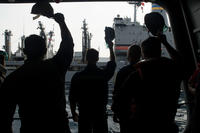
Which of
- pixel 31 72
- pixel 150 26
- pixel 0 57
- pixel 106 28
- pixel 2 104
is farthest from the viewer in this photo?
pixel 0 57

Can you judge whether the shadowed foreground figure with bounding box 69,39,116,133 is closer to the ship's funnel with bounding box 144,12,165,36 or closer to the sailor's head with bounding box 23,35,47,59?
the ship's funnel with bounding box 144,12,165,36

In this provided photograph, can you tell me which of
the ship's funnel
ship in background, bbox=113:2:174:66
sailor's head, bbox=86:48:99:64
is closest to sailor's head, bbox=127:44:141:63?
sailor's head, bbox=86:48:99:64

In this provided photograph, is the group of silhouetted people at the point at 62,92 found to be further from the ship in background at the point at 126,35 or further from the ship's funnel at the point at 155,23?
the ship in background at the point at 126,35

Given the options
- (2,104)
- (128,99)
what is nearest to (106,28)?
(128,99)

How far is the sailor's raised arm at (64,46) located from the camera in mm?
1866

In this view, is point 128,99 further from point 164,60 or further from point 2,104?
point 2,104

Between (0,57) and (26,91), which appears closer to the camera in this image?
(26,91)

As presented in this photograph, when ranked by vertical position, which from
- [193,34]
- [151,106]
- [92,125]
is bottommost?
[92,125]

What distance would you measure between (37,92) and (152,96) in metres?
0.81

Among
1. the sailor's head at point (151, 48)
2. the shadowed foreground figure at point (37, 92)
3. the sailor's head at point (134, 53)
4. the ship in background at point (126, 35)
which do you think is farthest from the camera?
the ship in background at point (126, 35)

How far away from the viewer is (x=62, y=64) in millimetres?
1876

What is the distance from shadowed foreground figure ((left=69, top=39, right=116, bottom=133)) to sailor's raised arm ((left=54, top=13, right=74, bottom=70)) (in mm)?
1144

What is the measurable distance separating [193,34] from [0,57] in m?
2.71

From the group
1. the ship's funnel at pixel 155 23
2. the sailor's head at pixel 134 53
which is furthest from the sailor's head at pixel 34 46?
the sailor's head at pixel 134 53
